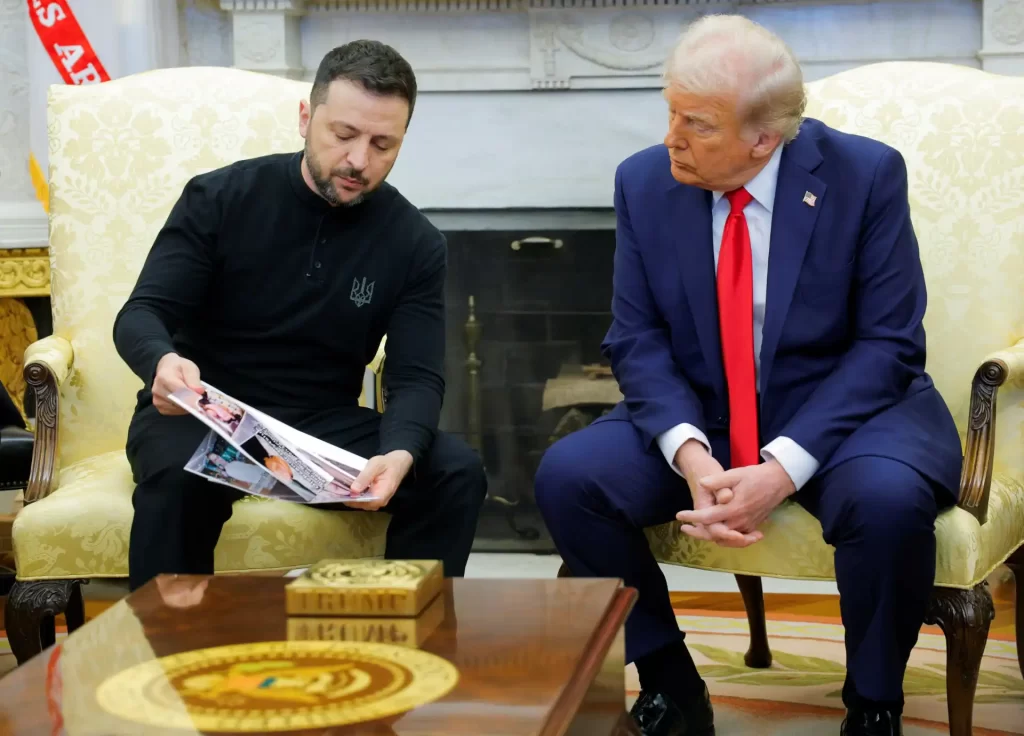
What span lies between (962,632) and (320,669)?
0.98 m

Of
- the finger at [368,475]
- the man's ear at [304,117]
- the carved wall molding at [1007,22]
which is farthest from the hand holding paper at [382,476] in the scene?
the carved wall molding at [1007,22]

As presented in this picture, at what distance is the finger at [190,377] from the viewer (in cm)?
181

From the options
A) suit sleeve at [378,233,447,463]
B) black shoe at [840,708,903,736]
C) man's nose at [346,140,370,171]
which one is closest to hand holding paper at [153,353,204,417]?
suit sleeve at [378,233,447,463]

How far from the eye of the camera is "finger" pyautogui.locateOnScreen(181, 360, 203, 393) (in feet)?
5.94

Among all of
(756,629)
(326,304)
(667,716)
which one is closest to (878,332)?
(667,716)

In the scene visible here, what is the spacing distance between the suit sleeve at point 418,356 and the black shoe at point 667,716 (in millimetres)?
500

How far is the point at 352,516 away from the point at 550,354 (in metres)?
1.59

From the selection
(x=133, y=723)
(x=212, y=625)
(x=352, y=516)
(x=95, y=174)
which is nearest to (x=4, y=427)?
(x=95, y=174)

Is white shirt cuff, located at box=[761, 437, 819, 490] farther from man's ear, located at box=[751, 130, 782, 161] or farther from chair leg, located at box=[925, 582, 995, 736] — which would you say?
man's ear, located at box=[751, 130, 782, 161]

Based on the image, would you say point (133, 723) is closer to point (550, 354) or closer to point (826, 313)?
point (826, 313)

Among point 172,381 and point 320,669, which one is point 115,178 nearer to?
point 172,381

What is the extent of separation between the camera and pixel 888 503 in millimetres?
1685

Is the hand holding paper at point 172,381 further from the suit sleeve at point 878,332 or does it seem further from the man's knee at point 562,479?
the suit sleeve at point 878,332

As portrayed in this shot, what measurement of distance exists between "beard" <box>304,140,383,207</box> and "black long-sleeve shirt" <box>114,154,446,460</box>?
0.05m
